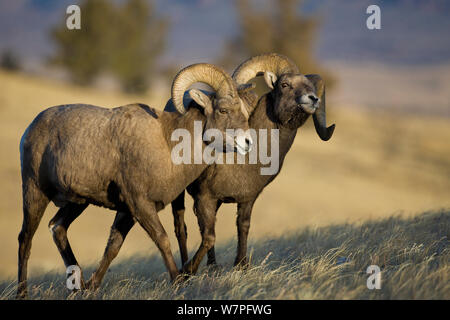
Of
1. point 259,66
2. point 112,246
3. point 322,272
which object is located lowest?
point 322,272

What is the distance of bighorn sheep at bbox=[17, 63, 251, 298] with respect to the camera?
6844 millimetres

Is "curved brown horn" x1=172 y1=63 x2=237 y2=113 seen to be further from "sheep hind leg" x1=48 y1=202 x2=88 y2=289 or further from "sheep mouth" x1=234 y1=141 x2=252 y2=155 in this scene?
"sheep hind leg" x1=48 y1=202 x2=88 y2=289

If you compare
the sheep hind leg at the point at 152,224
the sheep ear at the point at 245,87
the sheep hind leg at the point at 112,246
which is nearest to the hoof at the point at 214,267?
the sheep hind leg at the point at 152,224

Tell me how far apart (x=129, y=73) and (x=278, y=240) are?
5138cm

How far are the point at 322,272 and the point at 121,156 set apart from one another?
2.90m

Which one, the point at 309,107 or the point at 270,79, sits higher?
the point at 270,79

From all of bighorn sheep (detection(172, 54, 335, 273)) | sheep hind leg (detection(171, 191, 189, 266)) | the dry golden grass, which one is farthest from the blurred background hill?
sheep hind leg (detection(171, 191, 189, 266))

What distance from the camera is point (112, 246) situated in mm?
7258

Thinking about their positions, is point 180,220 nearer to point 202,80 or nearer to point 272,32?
point 202,80

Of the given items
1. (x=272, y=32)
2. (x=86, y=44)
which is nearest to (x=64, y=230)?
(x=272, y=32)

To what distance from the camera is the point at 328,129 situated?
791 cm

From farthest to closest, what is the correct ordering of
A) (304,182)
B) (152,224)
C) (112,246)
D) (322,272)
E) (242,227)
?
(304,182), (242,227), (112,246), (152,224), (322,272)

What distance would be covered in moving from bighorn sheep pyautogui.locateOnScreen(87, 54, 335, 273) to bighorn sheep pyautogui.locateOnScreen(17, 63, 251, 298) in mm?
547
